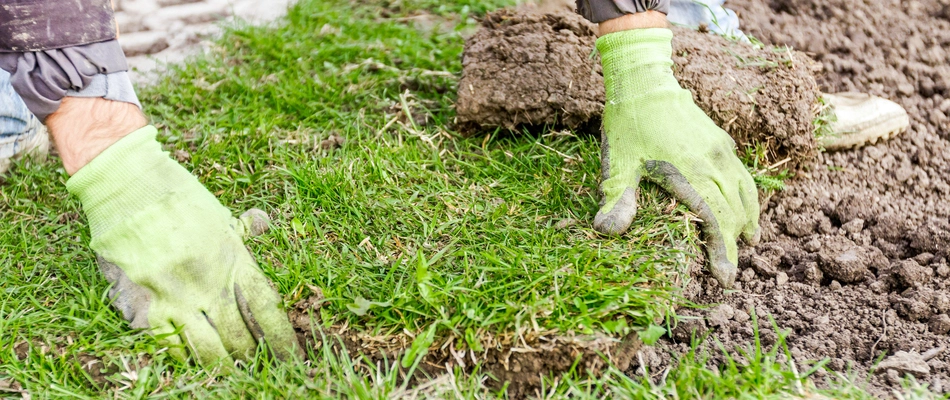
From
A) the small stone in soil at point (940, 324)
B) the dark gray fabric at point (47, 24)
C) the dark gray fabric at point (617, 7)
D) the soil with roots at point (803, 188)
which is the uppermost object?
the dark gray fabric at point (47, 24)

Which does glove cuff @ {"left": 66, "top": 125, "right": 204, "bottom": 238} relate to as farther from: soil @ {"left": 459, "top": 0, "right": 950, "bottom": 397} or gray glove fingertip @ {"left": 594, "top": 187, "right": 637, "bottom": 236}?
gray glove fingertip @ {"left": 594, "top": 187, "right": 637, "bottom": 236}

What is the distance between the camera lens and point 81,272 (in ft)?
7.50

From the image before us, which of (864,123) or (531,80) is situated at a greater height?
(531,80)

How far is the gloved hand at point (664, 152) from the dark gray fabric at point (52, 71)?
1604 mm

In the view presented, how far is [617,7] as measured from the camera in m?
2.45

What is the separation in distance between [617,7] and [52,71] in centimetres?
178

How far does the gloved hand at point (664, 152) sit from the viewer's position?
2.29 m

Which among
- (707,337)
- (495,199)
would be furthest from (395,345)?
(707,337)

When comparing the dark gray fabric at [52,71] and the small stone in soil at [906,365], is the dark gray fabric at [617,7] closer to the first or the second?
the small stone in soil at [906,365]

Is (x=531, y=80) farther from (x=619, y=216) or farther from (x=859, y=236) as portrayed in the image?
(x=859, y=236)

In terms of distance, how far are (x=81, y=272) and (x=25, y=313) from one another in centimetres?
19

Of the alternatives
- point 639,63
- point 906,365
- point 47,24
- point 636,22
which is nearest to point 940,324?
point 906,365

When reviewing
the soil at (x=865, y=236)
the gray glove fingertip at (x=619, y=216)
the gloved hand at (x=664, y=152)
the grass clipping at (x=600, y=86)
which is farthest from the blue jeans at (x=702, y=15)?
the gray glove fingertip at (x=619, y=216)

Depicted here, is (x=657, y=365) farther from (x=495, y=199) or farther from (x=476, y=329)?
(x=495, y=199)
